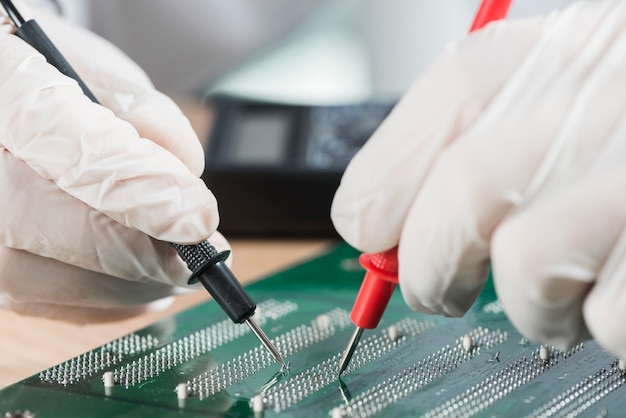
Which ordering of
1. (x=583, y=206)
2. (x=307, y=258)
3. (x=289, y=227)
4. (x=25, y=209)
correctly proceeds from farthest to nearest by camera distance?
(x=289, y=227) < (x=307, y=258) < (x=25, y=209) < (x=583, y=206)

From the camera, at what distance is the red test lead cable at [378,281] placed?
84 cm

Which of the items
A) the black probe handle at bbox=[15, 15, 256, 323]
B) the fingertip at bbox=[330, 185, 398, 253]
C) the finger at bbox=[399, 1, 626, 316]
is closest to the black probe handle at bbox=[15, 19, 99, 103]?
the black probe handle at bbox=[15, 15, 256, 323]

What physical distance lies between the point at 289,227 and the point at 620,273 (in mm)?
928

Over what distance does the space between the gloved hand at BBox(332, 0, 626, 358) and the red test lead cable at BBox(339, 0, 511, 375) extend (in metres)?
0.03

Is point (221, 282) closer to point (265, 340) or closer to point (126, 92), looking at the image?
point (265, 340)

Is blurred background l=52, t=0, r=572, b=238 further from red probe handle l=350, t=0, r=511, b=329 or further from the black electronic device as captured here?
red probe handle l=350, t=0, r=511, b=329

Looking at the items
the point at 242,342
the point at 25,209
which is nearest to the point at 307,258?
the point at 242,342

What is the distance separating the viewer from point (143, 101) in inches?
42.1

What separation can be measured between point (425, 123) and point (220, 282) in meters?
0.28

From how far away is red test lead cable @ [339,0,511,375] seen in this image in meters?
0.84

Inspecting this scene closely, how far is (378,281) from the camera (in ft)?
2.87

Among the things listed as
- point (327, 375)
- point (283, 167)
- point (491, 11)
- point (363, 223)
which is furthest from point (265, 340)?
point (283, 167)

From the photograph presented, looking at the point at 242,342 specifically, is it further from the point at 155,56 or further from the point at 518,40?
the point at 155,56

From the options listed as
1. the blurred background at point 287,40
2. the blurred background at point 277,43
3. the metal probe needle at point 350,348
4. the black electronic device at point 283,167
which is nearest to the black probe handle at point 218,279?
the metal probe needle at point 350,348
